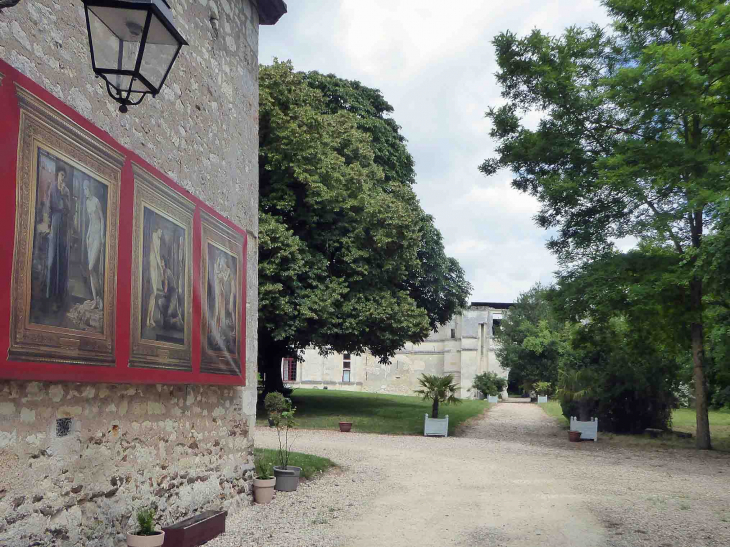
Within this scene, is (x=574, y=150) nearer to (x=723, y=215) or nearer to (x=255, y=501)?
(x=723, y=215)

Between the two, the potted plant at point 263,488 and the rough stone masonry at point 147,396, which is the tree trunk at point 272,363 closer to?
the potted plant at point 263,488

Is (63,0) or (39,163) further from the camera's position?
(63,0)

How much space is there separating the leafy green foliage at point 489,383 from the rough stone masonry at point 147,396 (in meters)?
37.0

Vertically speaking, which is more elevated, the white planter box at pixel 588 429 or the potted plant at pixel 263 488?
the potted plant at pixel 263 488

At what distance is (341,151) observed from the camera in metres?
19.4

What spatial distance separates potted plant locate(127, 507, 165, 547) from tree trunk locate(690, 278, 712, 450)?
13113 mm

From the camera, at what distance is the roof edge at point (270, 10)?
7.96 m

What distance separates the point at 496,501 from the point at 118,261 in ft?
18.2

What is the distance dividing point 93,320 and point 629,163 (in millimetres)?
12838

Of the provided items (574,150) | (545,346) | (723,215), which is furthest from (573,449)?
(545,346)

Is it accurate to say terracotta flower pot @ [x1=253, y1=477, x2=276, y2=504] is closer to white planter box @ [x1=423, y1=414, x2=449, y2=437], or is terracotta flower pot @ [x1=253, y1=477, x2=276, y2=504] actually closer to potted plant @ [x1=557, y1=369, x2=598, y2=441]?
white planter box @ [x1=423, y1=414, x2=449, y2=437]

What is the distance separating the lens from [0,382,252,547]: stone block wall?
12.4ft

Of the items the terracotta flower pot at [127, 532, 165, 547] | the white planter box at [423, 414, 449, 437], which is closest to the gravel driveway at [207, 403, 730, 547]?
the terracotta flower pot at [127, 532, 165, 547]

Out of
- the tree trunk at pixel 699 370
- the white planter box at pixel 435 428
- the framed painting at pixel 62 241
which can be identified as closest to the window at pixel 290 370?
the white planter box at pixel 435 428
